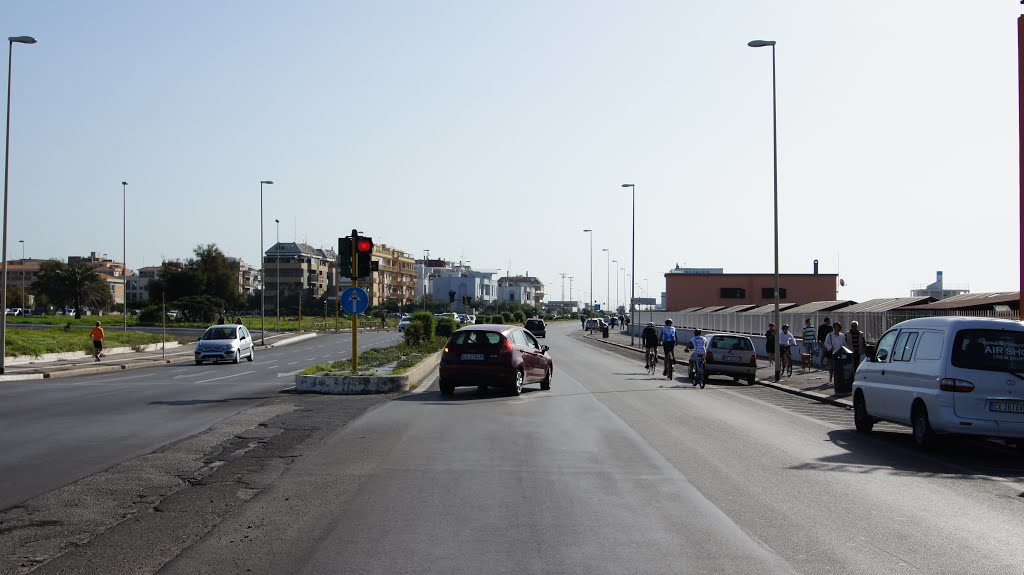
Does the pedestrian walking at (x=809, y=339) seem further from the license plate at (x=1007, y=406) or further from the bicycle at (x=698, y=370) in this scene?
the license plate at (x=1007, y=406)

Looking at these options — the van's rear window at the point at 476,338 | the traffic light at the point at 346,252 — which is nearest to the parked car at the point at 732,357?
the van's rear window at the point at 476,338

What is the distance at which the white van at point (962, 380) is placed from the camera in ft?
38.0

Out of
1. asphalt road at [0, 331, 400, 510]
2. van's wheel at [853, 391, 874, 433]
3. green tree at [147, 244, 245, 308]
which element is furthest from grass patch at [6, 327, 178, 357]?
green tree at [147, 244, 245, 308]

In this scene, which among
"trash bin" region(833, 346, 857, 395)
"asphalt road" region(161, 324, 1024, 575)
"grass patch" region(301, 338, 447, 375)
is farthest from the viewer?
"grass patch" region(301, 338, 447, 375)

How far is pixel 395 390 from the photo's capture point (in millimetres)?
20688

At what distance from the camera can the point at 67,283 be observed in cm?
9075

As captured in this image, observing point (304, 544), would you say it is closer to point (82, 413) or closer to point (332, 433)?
point (332, 433)

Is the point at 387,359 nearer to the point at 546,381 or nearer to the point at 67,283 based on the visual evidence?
the point at 546,381

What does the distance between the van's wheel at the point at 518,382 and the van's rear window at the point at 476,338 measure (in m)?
0.86

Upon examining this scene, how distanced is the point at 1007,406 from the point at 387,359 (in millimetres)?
21186

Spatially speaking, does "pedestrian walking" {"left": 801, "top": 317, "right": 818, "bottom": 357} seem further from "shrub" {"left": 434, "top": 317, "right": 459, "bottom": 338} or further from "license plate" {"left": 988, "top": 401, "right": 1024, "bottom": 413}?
"license plate" {"left": 988, "top": 401, "right": 1024, "bottom": 413}

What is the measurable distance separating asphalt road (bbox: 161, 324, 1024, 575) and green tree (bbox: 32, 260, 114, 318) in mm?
86411

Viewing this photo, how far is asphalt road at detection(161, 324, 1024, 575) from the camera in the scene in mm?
6246

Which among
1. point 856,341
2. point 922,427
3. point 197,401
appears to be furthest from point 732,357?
point 197,401
